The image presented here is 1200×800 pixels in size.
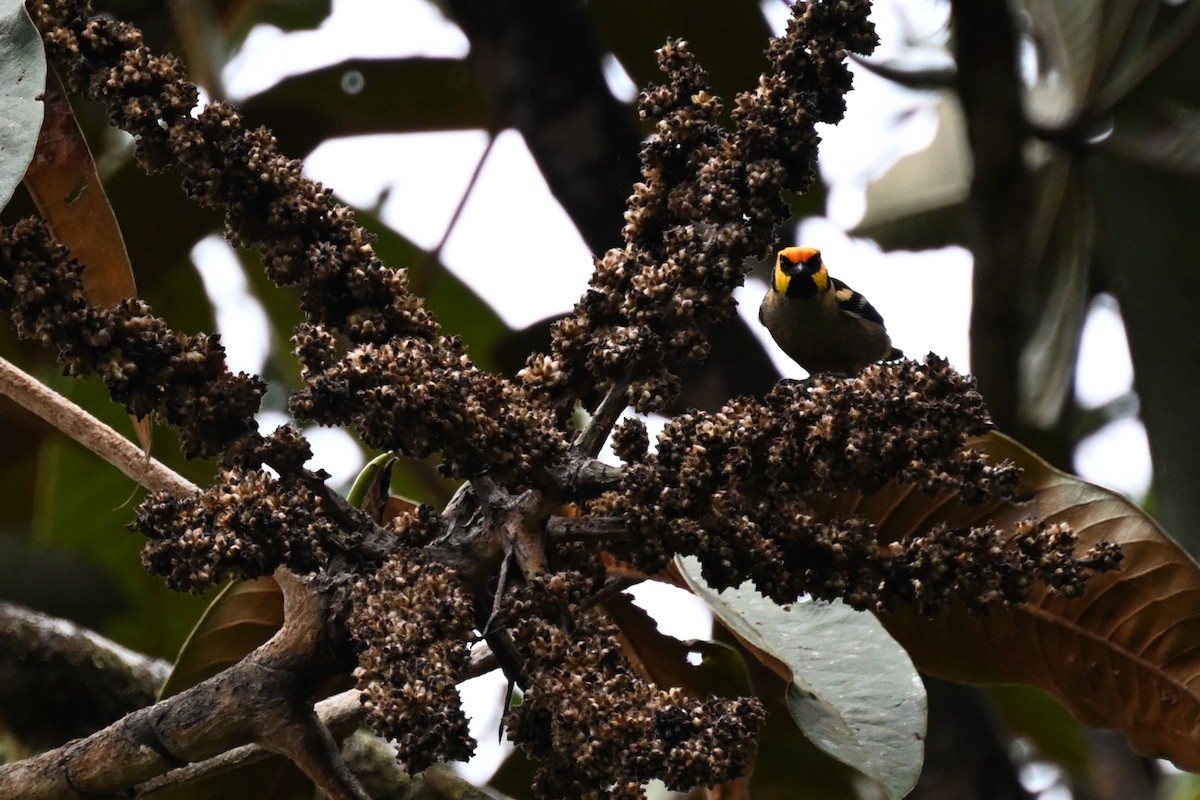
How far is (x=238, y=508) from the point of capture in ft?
3.34

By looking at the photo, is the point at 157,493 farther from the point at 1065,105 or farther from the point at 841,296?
the point at 1065,105

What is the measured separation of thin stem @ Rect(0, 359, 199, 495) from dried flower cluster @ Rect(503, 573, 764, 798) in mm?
457

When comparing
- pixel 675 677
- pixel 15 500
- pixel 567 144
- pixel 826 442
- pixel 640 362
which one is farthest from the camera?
pixel 15 500

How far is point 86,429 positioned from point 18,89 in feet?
1.23

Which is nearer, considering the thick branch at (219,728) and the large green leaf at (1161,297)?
the thick branch at (219,728)

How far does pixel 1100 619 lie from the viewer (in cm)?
153

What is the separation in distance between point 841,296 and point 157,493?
1745 mm

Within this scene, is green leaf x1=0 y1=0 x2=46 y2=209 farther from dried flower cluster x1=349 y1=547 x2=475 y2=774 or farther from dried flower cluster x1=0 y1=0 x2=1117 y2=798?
dried flower cluster x1=349 y1=547 x2=475 y2=774

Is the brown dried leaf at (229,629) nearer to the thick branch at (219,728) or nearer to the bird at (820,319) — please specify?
the thick branch at (219,728)

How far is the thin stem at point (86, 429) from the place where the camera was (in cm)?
128

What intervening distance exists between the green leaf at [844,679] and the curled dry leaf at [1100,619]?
141 mm

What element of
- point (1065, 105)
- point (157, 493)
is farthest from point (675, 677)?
point (1065, 105)

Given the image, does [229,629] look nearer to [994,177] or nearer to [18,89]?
[18,89]

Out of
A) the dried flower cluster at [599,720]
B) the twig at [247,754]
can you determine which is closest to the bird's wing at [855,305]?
the twig at [247,754]
